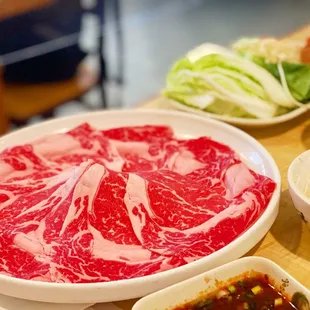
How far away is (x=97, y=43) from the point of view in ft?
13.5

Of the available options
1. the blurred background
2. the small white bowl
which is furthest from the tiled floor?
the small white bowl

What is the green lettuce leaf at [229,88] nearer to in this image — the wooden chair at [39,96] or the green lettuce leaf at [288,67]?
the green lettuce leaf at [288,67]

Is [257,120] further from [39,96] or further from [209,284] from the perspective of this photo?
[39,96]

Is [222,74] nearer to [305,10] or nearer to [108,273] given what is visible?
[108,273]

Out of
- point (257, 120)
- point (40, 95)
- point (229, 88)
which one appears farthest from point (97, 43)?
point (257, 120)

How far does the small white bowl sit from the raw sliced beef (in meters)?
0.07

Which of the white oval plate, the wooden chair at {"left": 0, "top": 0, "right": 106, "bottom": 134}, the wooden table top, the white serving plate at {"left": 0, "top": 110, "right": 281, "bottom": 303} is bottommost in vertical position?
the wooden chair at {"left": 0, "top": 0, "right": 106, "bottom": 134}

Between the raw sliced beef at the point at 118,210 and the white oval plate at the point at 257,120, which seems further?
the white oval plate at the point at 257,120

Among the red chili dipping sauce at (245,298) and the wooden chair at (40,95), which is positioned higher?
the red chili dipping sauce at (245,298)

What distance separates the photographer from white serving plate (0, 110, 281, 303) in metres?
1.12

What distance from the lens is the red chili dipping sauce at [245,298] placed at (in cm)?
110

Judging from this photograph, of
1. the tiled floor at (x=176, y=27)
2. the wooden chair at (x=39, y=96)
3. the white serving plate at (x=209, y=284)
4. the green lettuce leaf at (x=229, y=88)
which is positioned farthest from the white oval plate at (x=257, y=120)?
the tiled floor at (x=176, y=27)

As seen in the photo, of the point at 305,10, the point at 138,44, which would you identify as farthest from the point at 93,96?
the point at 305,10

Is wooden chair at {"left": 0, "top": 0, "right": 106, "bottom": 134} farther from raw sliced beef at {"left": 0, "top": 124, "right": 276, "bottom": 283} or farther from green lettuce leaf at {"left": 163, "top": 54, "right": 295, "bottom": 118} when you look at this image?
raw sliced beef at {"left": 0, "top": 124, "right": 276, "bottom": 283}
